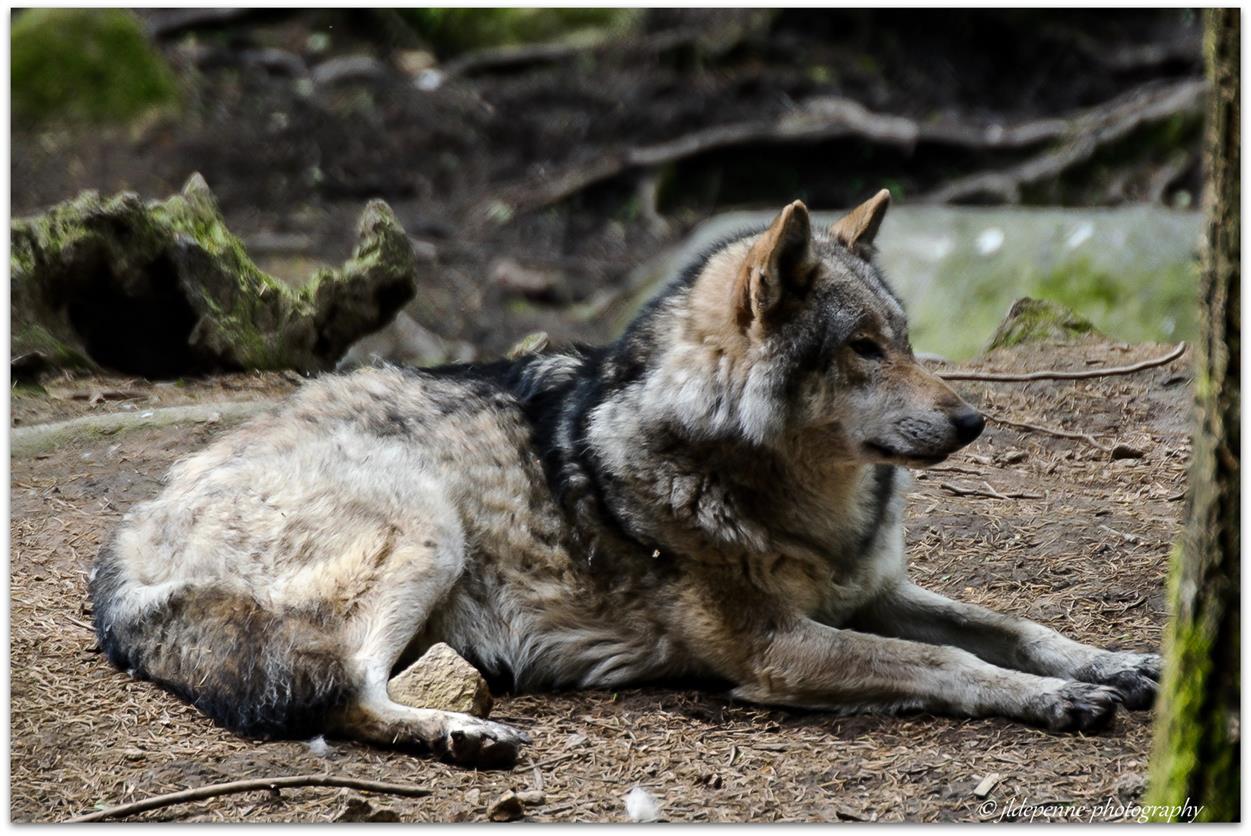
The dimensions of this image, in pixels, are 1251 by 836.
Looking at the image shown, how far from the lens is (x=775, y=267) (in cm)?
445

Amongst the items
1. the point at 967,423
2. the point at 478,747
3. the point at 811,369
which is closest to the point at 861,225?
the point at 811,369

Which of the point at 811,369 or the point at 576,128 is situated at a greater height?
the point at 576,128

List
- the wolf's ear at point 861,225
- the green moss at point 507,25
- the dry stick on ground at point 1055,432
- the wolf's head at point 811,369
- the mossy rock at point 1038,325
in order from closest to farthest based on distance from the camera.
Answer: the wolf's head at point 811,369
the wolf's ear at point 861,225
the dry stick on ground at point 1055,432
the mossy rock at point 1038,325
the green moss at point 507,25

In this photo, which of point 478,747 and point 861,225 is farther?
point 861,225

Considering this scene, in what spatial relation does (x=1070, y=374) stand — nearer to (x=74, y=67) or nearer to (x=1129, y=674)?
(x=1129, y=674)

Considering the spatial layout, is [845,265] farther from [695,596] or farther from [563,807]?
[563,807]

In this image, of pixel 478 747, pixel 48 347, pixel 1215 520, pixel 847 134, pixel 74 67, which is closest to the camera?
pixel 1215 520

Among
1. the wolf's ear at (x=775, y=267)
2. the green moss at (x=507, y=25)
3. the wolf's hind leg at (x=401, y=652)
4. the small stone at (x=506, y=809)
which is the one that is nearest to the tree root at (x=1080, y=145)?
the green moss at (x=507, y=25)

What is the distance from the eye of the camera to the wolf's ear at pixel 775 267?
4391 millimetres

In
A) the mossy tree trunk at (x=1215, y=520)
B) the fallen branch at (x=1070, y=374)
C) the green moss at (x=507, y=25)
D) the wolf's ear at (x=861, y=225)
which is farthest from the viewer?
the green moss at (x=507, y=25)

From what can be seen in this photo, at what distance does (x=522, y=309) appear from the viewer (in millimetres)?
14742

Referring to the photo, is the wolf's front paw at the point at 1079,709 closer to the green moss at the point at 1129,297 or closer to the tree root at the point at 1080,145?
the green moss at the point at 1129,297

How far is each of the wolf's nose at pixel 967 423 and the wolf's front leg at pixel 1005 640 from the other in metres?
0.91

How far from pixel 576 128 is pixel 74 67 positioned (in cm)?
638
